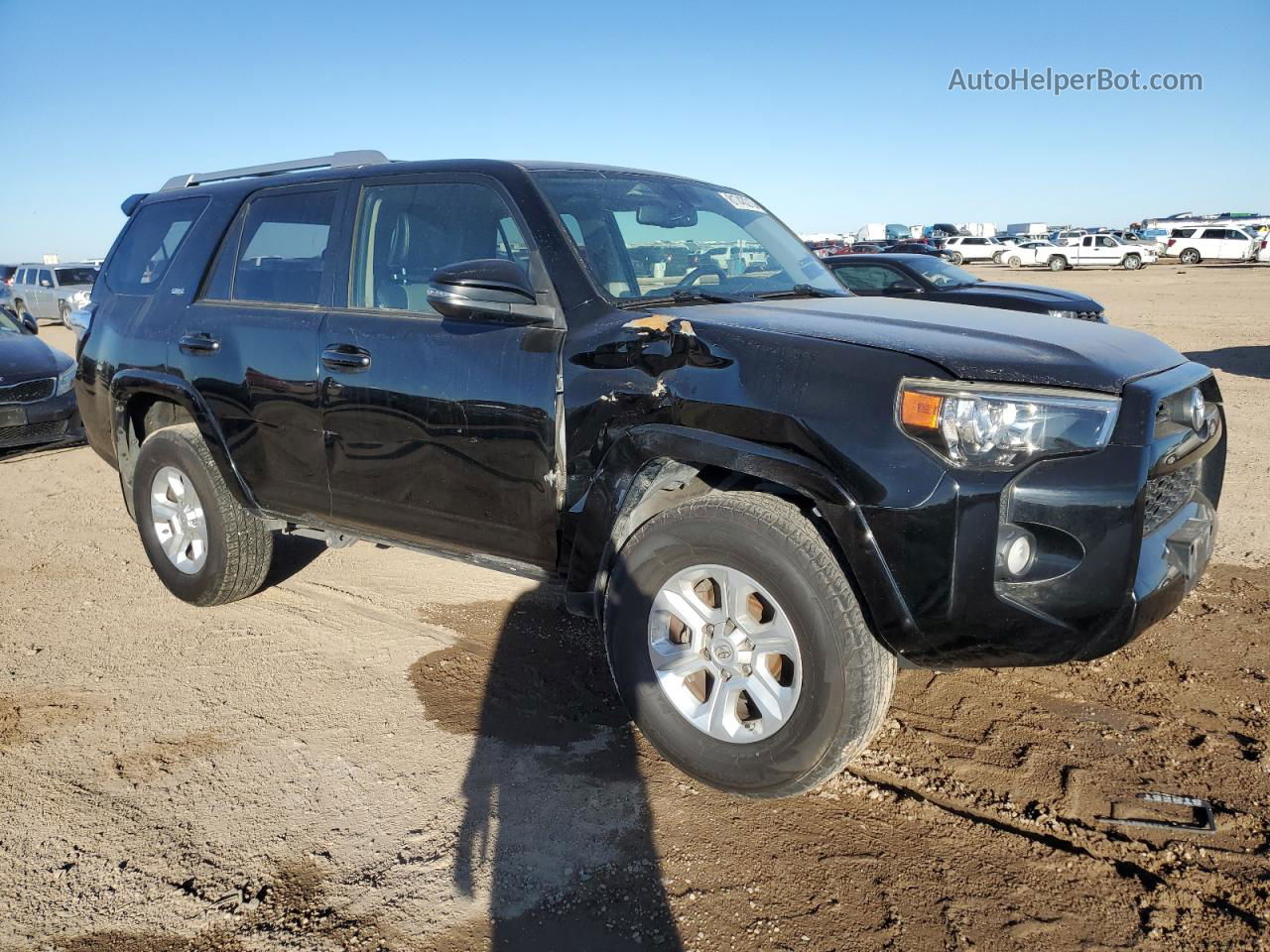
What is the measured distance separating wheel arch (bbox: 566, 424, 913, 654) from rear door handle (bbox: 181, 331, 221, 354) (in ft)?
6.87

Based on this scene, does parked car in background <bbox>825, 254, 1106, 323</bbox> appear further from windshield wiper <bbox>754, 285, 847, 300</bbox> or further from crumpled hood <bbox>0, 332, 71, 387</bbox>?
crumpled hood <bbox>0, 332, 71, 387</bbox>

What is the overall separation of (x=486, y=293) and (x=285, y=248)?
1515mm

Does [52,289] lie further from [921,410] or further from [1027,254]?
[1027,254]

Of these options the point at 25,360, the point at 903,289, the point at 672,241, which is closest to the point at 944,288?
the point at 903,289

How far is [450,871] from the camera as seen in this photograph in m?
2.62

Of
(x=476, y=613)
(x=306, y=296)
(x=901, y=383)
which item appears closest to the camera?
(x=901, y=383)

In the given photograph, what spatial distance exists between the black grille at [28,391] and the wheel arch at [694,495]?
7188 millimetres

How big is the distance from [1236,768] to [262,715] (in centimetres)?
337

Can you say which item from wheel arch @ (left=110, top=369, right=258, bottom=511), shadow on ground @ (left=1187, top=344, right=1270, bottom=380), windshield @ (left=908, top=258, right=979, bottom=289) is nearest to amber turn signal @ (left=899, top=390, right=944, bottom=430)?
wheel arch @ (left=110, top=369, right=258, bottom=511)

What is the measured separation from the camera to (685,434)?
9.22 ft

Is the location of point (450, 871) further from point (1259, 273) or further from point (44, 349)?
point (1259, 273)

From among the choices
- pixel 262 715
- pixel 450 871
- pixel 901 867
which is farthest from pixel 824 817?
pixel 262 715

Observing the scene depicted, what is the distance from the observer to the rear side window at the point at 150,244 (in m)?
4.65

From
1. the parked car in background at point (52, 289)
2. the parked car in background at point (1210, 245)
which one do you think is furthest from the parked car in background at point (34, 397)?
the parked car in background at point (1210, 245)
